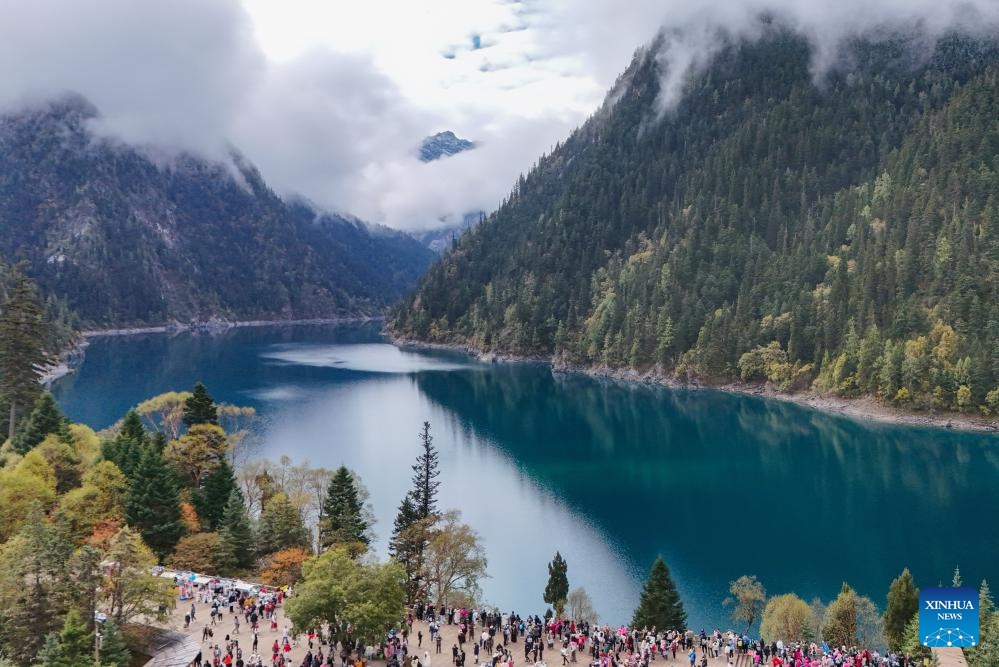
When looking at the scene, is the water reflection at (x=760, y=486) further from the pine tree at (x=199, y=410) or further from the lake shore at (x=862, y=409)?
the pine tree at (x=199, y=410)

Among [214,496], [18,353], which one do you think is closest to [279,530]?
[214,496]

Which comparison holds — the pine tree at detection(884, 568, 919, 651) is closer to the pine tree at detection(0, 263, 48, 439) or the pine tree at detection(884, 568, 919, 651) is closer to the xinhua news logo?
the xinhua news logo

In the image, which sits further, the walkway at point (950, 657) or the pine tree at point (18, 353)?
the pine tree at point (18, 353)

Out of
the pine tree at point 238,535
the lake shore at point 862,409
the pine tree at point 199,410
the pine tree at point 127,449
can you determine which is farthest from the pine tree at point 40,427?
the lake shore at point 862,409

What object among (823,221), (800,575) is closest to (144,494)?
(800,575)

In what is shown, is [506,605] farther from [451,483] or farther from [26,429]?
[26,429]

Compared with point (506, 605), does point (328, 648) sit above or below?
above

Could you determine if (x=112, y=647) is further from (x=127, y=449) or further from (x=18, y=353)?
(x=18, y=353)
